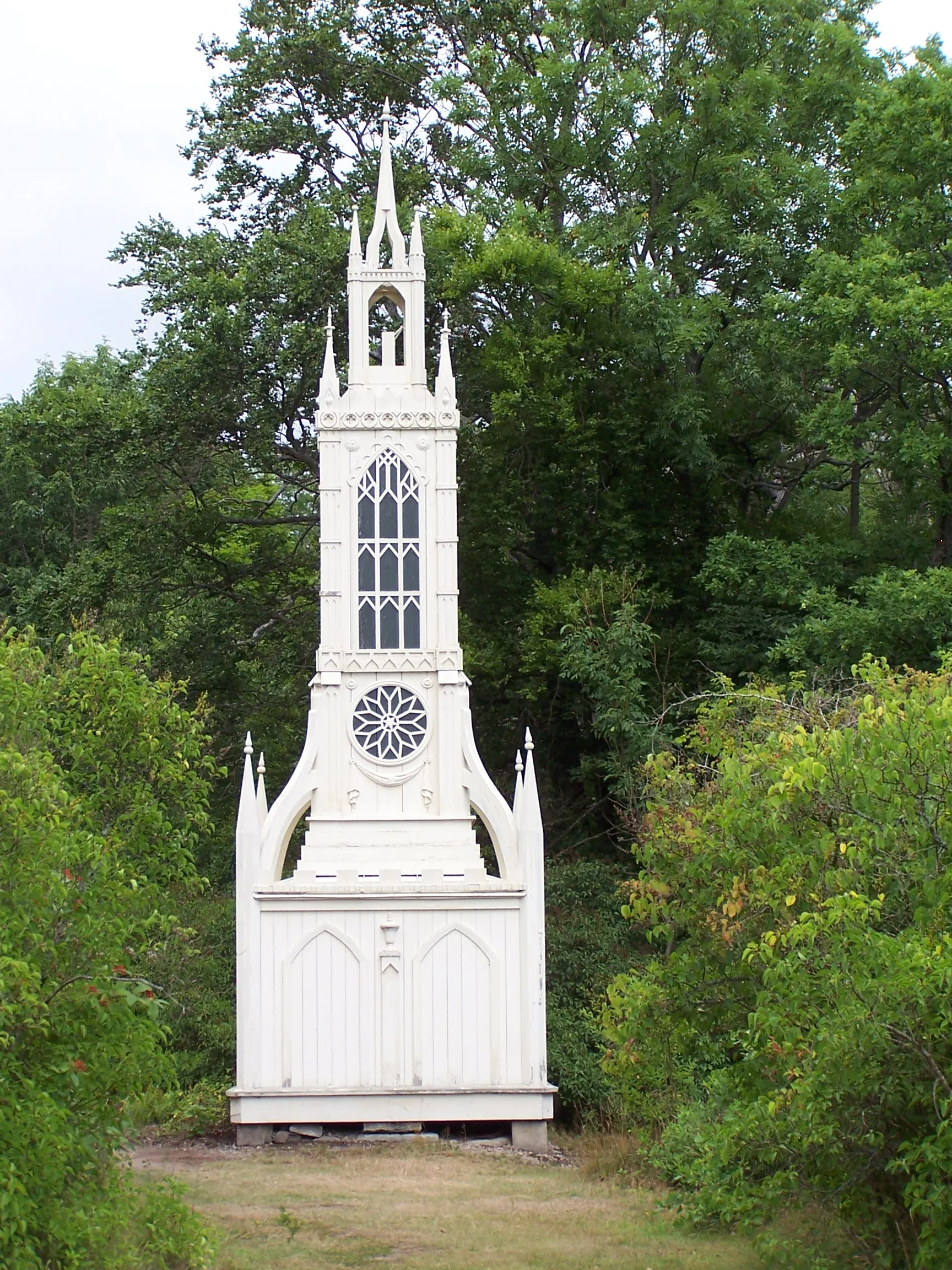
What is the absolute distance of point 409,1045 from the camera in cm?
1538

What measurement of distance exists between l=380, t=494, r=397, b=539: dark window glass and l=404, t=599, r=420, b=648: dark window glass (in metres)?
0.75

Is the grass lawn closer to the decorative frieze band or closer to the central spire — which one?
the decorative frieze band

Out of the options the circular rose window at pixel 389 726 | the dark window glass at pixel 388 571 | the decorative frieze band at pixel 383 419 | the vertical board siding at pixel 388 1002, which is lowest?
the vertical board siding at pixel 388 1002

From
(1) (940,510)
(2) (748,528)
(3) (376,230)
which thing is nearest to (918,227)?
(1) (940,510)

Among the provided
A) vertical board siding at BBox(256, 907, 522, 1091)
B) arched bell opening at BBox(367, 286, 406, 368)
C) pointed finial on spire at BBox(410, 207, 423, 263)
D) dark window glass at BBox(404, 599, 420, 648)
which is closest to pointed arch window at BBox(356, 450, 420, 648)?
dark window glass at BBox(404, 599, 420, 648)

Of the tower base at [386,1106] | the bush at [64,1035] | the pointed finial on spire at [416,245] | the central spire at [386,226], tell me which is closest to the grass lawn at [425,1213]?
the tower base at [386,1106]

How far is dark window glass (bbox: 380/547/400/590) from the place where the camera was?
1655 cm

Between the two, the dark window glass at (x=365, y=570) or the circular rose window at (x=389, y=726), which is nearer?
the circular rose window at (x=389, y=726)

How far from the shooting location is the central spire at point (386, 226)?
17.7 meters

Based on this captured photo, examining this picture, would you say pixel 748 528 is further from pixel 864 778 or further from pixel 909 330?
pixel 864 778

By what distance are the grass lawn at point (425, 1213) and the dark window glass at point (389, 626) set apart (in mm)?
5009

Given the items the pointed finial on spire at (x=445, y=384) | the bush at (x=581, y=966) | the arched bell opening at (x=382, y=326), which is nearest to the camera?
the pointed finial on spire at (x=445, y=384)

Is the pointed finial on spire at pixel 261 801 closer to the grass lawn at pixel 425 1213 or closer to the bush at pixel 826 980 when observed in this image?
the grass lawn at pixel 425 1213

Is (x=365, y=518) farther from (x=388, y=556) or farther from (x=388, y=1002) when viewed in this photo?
(x=388, y=1002)
